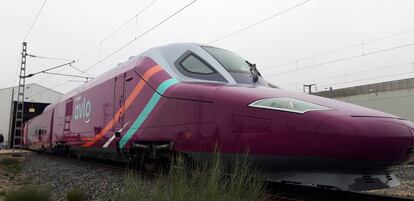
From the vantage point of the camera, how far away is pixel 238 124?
607 centimetres

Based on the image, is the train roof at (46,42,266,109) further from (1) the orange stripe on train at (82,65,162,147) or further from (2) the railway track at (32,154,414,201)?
(2) the railway track at (32,154,414,201)

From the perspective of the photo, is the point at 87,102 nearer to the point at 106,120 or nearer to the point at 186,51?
the point at 106,120

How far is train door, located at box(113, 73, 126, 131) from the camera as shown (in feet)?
31.8

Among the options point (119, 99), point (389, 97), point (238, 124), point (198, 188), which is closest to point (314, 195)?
point (238, 124)

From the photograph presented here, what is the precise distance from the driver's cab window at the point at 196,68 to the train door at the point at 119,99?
7.30 feet

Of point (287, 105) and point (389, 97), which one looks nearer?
point (287, 105)

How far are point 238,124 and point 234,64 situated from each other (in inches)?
84.5

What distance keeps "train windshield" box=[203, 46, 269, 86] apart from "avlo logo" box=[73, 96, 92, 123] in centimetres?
556

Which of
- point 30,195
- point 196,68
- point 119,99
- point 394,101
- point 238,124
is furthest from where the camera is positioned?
point 394,101

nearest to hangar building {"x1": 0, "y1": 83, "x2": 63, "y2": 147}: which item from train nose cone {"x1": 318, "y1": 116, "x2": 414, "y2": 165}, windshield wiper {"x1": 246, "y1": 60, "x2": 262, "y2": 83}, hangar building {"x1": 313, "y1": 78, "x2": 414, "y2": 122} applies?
hangar building {"x1": 313, "y1": 78, "x2": 414, "y2": 122}

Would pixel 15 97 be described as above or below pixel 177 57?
above

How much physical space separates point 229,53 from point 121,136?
3.07m

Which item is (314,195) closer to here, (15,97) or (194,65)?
(194,65)

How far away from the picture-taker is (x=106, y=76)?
39.1 feet
